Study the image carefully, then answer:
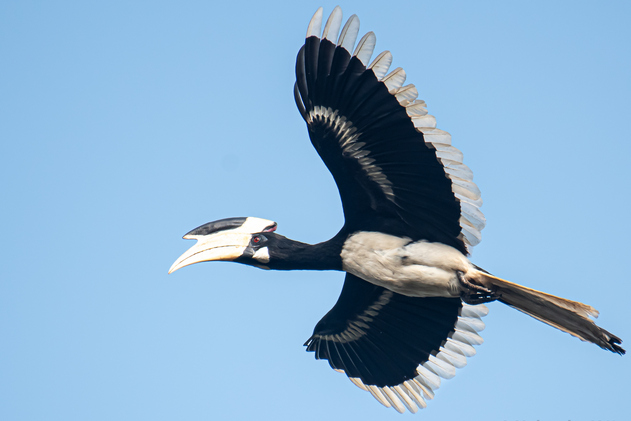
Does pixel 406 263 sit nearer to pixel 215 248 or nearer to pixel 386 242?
pixel 386 242

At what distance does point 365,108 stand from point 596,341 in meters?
2.50

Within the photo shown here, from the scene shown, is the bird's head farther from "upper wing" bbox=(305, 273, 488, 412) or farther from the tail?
the tail

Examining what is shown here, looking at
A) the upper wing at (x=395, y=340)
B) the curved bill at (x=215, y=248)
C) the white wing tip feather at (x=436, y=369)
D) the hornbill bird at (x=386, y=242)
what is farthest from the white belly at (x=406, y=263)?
the curved bill at (x=215, y=248)

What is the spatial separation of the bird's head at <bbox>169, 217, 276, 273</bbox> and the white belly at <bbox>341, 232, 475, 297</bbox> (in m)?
0.80

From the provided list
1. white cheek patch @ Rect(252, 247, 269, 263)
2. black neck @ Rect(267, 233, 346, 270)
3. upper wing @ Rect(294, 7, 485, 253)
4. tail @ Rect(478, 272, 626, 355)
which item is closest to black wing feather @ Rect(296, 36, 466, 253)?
upper wing @ Rect(294, 7, 485, 253)

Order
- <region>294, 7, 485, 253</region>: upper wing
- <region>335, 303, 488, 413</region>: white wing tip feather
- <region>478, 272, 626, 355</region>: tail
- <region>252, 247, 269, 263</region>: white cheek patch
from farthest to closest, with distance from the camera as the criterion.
→ 1. <region>335, 303, 488, 413</region>: white wing tip feather
2. <region>252, 247, 269, 263</region>: white cheek patch
3. <region>478, 272, 626, 355</region>: tail
4. <region>294, 7, 485, 253</region>: upper wing

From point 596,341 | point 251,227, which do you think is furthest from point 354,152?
point 596,341

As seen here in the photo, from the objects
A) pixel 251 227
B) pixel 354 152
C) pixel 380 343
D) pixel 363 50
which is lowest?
pixel 380 343

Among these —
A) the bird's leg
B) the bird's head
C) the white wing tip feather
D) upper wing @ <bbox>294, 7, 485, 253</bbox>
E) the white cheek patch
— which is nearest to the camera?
upper wing @ <bbox>294, 7, 485, 253</bbox>

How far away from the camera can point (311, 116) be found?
579 centimetres

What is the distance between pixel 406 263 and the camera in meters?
6.05

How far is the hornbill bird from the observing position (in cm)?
552

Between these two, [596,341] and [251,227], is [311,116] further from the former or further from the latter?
[596,341]

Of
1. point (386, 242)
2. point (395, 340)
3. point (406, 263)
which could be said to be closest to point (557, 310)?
point (406, 263)
